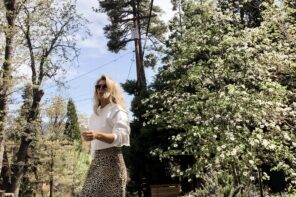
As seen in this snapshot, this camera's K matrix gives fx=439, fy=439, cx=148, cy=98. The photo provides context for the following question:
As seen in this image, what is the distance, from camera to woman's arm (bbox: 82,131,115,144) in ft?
9.86

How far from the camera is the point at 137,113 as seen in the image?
1989 centimetres

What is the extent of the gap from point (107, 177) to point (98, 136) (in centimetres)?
40

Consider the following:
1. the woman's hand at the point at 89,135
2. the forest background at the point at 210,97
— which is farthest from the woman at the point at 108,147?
the forest background at the point at 210,97

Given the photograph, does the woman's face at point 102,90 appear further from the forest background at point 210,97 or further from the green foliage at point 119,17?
the green foliage at point 119,17

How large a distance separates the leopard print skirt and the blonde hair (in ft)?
1.22

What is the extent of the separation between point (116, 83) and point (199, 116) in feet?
17.7

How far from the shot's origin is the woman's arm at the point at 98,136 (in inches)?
118

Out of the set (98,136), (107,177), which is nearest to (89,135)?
(98,136)

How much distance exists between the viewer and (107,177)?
330cm

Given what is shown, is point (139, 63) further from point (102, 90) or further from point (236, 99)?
point (102, 90)

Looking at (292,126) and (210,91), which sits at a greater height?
(210,91)

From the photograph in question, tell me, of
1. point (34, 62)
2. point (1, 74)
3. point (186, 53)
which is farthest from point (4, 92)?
point (186, 53)

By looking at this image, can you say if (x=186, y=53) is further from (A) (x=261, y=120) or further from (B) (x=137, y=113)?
(B) (x=137, y=113)

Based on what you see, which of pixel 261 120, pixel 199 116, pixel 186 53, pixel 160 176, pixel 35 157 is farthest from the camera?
pixel 35 157
